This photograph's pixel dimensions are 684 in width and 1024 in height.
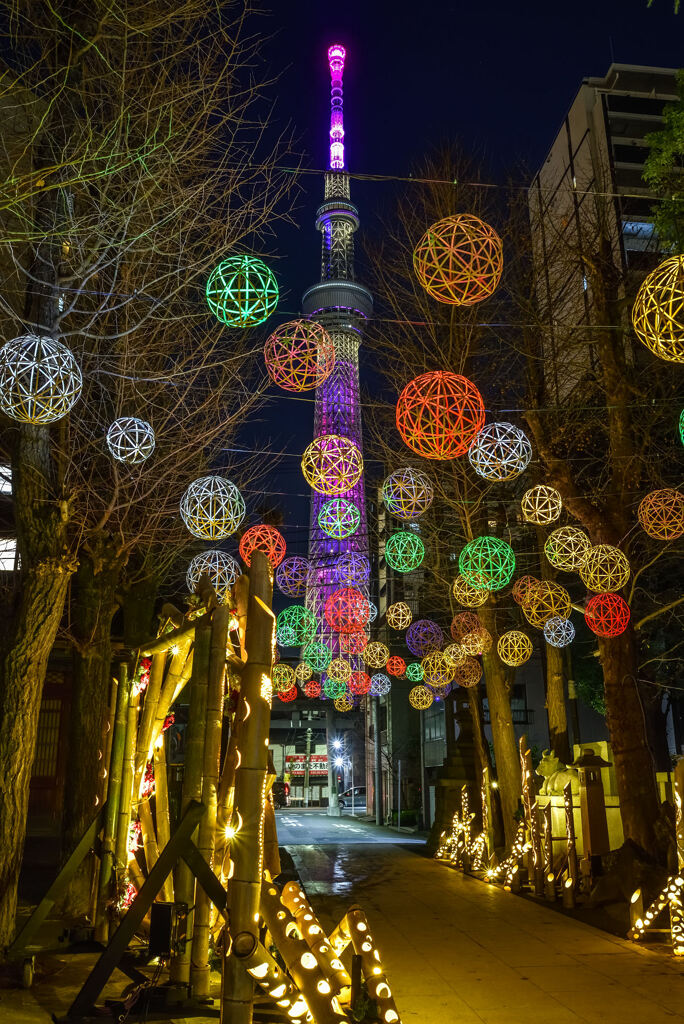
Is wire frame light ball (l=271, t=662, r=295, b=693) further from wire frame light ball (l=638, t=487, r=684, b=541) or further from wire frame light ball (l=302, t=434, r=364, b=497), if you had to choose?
wire frame light ball (l=638, t=487, r=684, b=541)

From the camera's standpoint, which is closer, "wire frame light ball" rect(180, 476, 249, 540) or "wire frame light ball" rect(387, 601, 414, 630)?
"wire frame light ball" rect(180, 476, 249, 540)

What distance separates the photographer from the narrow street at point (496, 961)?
20.9 feet

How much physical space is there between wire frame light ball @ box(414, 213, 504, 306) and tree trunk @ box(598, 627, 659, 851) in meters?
6.00

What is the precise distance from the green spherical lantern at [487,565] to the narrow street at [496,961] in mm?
4282

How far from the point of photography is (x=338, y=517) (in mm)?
12906

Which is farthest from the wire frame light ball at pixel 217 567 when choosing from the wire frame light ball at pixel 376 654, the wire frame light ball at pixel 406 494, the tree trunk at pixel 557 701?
the wire frame light ball at pixel 376 654

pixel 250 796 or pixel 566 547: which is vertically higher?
pixel 566 547

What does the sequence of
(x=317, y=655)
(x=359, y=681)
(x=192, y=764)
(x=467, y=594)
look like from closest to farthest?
1. (x=192, y=764)
2. (x=467, y=594)
3. (x=317, y=655)
4. (x=359, y=681)

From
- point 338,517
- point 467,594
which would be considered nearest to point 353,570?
point 338,517

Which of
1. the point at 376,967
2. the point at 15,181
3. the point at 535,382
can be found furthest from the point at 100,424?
the point at 376,967

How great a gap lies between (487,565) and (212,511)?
392cm

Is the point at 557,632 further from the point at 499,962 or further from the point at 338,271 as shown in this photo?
the point at 338,271

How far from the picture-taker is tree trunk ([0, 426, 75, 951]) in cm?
722

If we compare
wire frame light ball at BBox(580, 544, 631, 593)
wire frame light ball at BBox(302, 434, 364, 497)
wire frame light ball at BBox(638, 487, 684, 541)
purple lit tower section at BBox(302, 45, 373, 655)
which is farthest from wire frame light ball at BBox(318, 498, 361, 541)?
purple lit tower section at BBox(302, 45, 373, 655)
